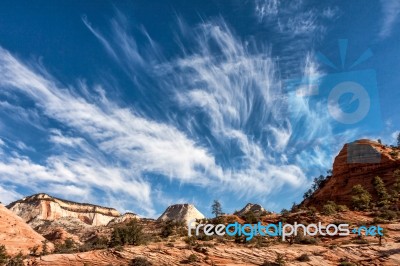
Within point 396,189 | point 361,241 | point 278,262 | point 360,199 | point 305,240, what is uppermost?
point 396,189

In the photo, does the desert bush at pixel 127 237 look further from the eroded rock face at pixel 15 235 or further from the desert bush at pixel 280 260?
the eroded rock face at pixel 15 235

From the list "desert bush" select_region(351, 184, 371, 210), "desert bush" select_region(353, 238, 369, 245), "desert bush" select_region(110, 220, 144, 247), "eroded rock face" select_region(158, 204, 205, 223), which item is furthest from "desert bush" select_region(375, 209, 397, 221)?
"eroded rock face" select_region(158, 204, 205, 223)

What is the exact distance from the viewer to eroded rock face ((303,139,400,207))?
62.0m

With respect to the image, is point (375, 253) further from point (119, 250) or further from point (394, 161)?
point (394, 161)

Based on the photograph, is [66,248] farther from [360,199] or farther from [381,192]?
[381,192]

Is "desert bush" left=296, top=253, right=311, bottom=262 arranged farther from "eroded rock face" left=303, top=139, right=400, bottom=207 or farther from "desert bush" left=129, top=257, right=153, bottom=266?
"eroded rock face" left=303, top=139, right=400, bottom=207

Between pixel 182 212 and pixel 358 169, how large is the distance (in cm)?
7280

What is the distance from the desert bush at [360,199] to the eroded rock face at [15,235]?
56.4m

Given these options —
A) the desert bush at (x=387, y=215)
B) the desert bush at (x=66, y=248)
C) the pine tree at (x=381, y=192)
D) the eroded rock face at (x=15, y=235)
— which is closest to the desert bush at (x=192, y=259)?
the desert bush at (x=66, y=248)

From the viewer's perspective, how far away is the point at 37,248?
57.2 m

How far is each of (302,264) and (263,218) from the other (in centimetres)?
1901

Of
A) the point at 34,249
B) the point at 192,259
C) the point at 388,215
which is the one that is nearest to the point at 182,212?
the point at 34,249

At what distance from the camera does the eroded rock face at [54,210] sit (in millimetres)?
127100

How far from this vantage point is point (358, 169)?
65.8m
